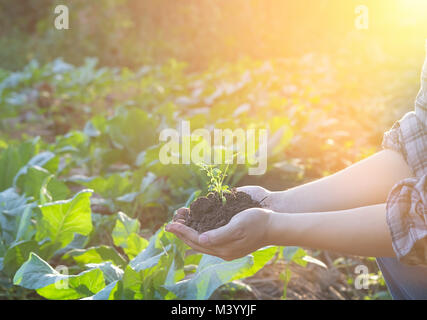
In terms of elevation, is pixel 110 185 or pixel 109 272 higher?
pixel 110 185

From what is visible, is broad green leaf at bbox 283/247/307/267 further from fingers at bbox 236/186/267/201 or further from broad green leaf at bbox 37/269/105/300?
broad green leaf at bbox 37/269/105/300

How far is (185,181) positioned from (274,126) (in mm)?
657

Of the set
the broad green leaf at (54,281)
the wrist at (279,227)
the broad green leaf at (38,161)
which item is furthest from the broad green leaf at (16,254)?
the wrist at (279,227)

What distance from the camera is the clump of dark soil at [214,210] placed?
1.42 m

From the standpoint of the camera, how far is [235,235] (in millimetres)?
→ 1327

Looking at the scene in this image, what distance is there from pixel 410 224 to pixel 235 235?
434 millimetres

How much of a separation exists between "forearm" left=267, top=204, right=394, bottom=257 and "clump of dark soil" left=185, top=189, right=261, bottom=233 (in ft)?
0.44

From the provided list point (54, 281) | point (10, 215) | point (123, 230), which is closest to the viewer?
point (54, 281)

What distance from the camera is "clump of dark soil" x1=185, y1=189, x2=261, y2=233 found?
56.1 inches

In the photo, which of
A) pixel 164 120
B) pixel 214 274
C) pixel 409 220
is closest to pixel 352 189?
pixel 409 220

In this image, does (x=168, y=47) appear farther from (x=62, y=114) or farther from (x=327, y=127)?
(x=327, y=127)

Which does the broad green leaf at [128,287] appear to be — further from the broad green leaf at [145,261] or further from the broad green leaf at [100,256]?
the broad green leaf at [100,256]

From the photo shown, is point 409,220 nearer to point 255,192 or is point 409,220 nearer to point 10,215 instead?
→ point 255,192

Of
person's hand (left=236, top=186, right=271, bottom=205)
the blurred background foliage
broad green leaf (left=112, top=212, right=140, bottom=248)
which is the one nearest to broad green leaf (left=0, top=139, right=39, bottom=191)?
broad green leaf (left=112, top=212, right=140, bottom=248)
